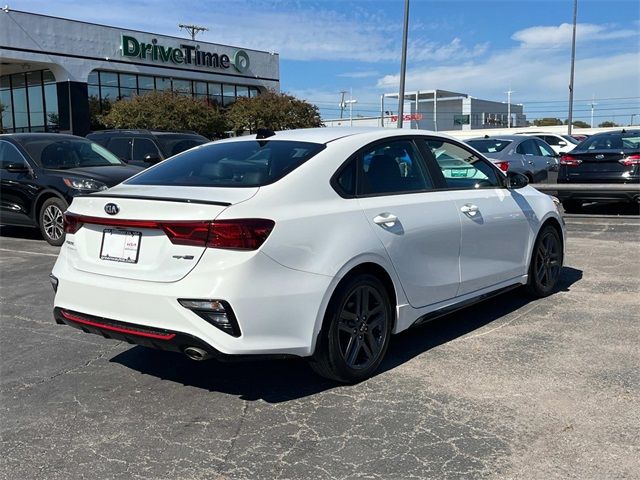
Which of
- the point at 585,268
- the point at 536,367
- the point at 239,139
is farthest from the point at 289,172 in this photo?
the point at 585,268

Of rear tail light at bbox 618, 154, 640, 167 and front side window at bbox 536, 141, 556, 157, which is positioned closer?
rear tail light at bbox 618, 154, 640, 167

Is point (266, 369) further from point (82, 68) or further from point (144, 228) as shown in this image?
point (82, 68)

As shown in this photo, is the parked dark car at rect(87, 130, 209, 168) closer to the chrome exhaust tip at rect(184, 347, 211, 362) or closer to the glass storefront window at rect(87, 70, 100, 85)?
the chrome exhaust tip at rect(184, 347, 211, 362)

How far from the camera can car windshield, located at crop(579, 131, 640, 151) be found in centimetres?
1189

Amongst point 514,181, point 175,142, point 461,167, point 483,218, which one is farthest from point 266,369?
point 175,142

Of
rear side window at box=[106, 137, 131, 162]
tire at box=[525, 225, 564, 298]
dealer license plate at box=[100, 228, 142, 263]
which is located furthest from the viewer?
rear side window at box=[106, 137, 131, 162]

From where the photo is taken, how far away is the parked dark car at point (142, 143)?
13008mm

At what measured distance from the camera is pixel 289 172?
156 inches

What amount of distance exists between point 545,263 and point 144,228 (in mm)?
4013

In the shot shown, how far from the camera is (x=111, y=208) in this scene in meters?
3.84

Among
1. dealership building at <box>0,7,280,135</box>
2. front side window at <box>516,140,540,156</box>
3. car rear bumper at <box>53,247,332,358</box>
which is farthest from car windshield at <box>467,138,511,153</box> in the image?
dealership building at <box>0,7,280,135</box>

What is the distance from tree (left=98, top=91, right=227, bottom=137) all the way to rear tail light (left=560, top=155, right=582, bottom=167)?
2135cm

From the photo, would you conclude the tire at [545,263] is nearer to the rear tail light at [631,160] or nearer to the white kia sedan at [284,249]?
the white kia sedan at [284,249]

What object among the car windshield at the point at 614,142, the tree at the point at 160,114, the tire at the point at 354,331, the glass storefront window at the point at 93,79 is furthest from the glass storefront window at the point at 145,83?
the tire at the point at 354,331
